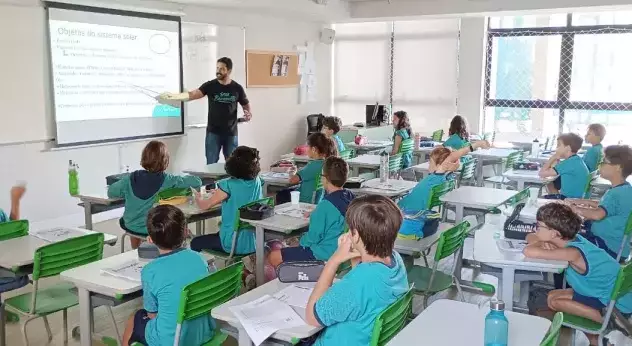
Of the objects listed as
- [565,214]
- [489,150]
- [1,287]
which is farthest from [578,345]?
[489,150]

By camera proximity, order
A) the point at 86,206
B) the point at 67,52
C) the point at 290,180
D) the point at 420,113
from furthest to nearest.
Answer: the point at 420,113 → the point at 67,52 → the point at 290,180 → the point at 86,206

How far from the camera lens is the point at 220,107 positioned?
7.43 m

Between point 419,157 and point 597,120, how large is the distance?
349 cm

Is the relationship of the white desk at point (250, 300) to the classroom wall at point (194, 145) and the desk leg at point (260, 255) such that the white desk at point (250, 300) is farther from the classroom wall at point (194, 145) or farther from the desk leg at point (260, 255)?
the classroom wall at point (194, 145)

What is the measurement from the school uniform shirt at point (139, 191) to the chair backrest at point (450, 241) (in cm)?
226

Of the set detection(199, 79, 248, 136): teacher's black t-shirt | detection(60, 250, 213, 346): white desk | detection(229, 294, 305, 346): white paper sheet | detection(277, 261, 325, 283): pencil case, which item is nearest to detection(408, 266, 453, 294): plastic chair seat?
detection(277, 261, 325, 283): pencil case

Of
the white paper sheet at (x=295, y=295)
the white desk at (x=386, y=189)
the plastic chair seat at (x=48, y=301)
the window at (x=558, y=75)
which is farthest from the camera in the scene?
the window at (x=558, y=75)

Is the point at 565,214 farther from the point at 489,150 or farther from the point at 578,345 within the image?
the point at 489,150

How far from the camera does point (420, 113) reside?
433 inches

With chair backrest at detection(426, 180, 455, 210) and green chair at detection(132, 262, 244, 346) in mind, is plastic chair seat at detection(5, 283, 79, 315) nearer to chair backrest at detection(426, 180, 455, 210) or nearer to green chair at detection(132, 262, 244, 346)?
green chair at detection(132, 262, 244, 346)

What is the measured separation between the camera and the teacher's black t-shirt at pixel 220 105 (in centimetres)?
743

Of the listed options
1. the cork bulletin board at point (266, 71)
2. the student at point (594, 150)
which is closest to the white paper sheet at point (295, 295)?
the student at point (594, 150)

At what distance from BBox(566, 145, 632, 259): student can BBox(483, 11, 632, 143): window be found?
564cm

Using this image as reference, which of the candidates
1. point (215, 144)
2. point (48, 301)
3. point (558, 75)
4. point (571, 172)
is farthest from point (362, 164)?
point (558, 75)
